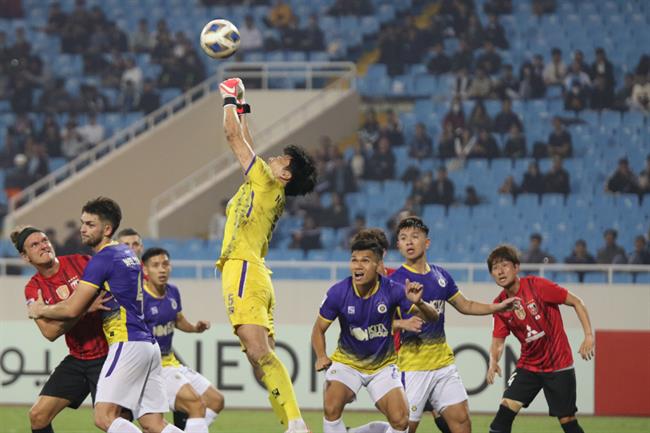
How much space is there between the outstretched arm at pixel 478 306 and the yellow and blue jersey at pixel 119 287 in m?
2.61

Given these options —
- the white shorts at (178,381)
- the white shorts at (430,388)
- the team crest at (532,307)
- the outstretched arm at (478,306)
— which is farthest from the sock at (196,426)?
the team crest at (532,307)

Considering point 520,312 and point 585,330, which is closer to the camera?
point 585,330

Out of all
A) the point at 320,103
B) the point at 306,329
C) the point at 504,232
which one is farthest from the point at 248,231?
the point at 320,103

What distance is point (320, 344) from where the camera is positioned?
9.45 meters

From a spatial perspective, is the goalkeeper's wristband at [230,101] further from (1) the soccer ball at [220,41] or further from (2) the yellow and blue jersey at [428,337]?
(2) the yellow and blue jersey at [428,337]

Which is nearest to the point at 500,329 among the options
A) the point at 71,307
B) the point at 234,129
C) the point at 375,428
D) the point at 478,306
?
the point at 478,306

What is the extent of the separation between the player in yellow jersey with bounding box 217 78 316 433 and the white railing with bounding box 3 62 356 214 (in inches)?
473

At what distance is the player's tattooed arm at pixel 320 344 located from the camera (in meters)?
9.18

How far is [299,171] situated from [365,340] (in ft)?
4.67

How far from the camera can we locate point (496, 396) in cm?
1498

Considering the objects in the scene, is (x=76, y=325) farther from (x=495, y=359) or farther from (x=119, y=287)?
(x=495, y=359)

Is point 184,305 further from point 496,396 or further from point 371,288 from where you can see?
point 371,288

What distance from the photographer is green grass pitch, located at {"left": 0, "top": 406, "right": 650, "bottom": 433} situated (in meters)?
13.2

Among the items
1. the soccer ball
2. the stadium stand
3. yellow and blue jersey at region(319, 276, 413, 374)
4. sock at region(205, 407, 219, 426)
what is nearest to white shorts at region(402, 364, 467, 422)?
yellow and blue jersey at region(319, 276, 413, 374)
